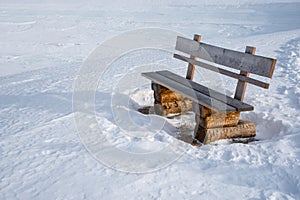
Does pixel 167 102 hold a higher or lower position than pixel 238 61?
lower

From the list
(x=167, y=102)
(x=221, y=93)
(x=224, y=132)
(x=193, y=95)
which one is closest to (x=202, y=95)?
(x=193, y=95)

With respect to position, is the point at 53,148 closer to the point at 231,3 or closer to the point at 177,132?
the point at 177,132

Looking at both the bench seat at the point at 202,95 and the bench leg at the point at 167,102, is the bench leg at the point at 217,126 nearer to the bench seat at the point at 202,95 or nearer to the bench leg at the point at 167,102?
the bench seat at the point at 202,95

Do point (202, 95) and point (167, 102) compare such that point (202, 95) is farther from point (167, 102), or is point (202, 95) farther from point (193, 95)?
point (167, 102)

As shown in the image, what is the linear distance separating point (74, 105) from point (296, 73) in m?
4.68

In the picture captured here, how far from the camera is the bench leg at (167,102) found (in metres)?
4.57

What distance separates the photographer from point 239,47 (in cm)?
988

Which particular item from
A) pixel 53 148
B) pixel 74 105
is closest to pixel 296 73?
pixel 74 105

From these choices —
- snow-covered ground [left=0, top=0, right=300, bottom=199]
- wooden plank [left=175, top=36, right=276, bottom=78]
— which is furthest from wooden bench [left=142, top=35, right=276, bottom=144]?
snow-covered ground [left=0, top=0, right=300, bottom=199]

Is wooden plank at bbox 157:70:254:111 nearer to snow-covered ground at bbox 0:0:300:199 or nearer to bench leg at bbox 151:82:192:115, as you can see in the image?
bench leg at bbox 151:82:192:115

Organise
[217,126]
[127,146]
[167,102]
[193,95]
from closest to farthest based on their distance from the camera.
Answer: [127,146] < [193,95] < [217,126] < [167,102]

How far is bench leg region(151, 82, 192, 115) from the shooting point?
457 cm

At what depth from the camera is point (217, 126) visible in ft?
A: 12.2

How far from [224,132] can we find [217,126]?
123 mm
